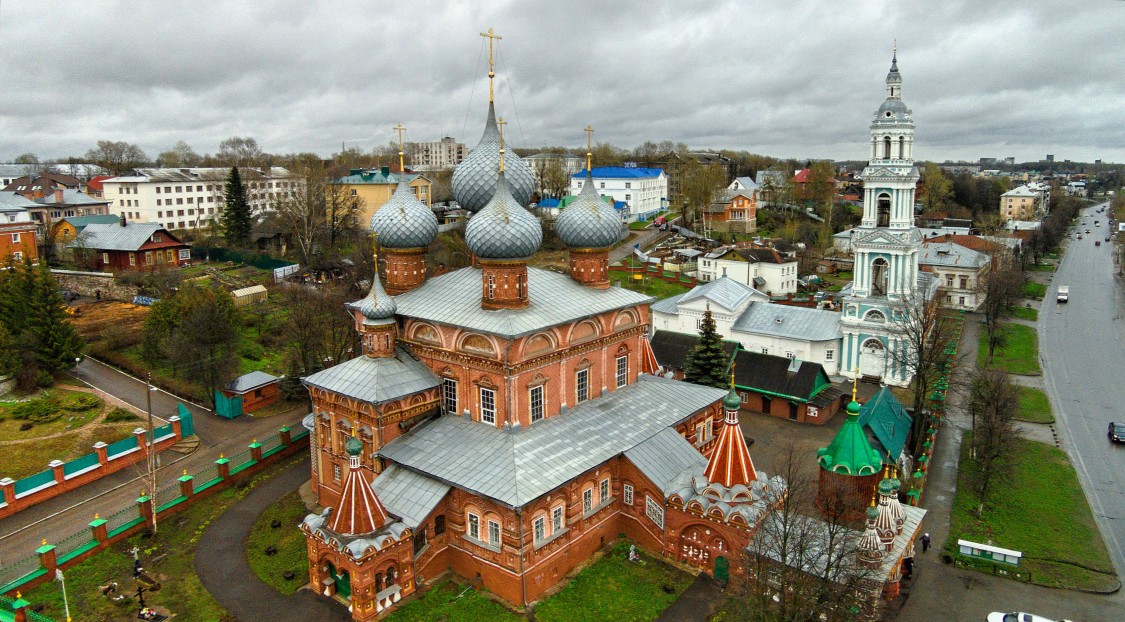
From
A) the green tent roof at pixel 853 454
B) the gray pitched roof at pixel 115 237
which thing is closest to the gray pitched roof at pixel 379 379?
the green tent roof at pixel 853 454

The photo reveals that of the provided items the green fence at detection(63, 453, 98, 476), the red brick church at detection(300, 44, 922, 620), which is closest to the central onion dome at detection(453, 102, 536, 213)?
the red brick church at detection(300, 44, 922, 620)

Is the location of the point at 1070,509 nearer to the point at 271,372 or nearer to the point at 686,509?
the point at 686,509

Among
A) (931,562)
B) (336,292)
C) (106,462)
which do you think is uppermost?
(336,292)

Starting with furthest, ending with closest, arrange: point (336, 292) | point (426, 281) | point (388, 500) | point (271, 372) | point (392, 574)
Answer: point (336, 292), point (271, 372), point (426, 281), point (388, 500), point (392, 574)

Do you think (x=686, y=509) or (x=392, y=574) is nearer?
(x=392, y=574)

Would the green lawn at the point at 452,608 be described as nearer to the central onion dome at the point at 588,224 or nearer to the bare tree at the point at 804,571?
the bare tree at the point at 804,571

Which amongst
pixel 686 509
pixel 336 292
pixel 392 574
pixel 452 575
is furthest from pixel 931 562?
pixel 336 292

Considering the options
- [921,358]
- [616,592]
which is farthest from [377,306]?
[921,358]

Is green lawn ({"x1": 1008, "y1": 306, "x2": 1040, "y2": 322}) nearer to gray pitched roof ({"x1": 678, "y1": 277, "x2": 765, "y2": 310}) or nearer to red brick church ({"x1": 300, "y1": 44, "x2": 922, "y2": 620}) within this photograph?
A: gray pitched roof ({"x1": 678, "y1": 277, "x2": 765, "y2": 310})
